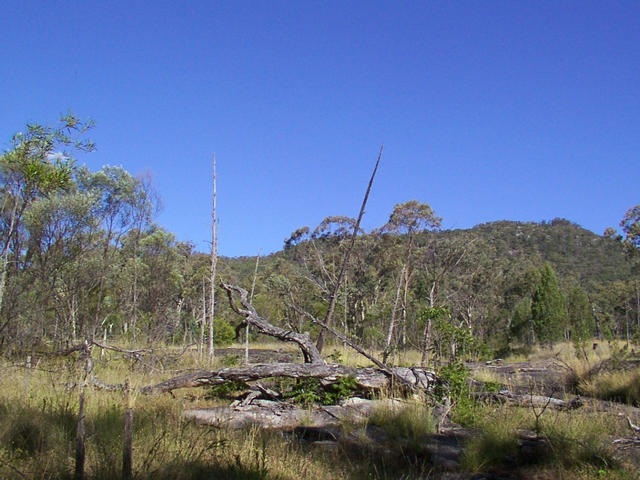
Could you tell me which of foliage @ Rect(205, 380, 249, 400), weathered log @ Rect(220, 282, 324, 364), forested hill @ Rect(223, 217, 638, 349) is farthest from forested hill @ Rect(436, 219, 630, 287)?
foliage @ Rect(205, 380, 249, 400)

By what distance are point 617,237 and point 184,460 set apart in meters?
18.8

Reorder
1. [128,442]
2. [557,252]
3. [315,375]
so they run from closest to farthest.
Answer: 1. [128,442]
2. [315,375]
3. [557,252]

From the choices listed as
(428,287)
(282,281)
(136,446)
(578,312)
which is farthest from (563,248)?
(136,446)

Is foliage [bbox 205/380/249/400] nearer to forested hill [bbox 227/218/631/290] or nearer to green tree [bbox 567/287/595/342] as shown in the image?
green tree [bbox 567/287/595/342]

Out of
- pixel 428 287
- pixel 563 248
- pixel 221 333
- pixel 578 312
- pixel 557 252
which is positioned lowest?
pixel 221 333

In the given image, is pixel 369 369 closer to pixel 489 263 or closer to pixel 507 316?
pixel 489 263

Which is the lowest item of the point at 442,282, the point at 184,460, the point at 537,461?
the point at 537,461

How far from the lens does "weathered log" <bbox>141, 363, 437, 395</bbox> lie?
8.67 metres

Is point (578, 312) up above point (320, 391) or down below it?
above

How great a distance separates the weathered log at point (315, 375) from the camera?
A: 28.5ft

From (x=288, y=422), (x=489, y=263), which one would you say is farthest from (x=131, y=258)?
(x=489, y=263)

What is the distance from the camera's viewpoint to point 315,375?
28.9 feet

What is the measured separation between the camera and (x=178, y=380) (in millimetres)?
8438

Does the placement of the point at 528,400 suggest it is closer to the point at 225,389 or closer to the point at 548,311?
the point at 225,389
